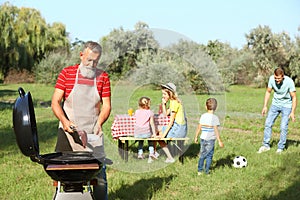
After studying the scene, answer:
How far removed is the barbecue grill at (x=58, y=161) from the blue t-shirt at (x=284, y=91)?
16.6ft

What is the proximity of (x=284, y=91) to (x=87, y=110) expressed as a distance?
507 cm

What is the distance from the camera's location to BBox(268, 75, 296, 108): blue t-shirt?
7.77 meters

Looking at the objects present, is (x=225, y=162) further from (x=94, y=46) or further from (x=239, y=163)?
(x=94, y=46)

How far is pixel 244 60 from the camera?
3994 centimetres

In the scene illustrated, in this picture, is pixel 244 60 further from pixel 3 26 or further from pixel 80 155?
pixel 80 155

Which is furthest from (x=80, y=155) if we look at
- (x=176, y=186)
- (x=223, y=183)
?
(x=223, y=183)

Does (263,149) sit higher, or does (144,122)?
(144,122)

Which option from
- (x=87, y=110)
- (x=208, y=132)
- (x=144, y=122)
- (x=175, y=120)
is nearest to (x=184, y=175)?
(x=208, y=132)

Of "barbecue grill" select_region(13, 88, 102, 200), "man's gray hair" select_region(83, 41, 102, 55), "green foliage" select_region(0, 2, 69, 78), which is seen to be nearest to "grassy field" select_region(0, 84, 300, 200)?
"barbecue grill" select_region(13, 88, 102, 200)

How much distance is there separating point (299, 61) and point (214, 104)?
34.8 metres

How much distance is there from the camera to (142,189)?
18.0 ft

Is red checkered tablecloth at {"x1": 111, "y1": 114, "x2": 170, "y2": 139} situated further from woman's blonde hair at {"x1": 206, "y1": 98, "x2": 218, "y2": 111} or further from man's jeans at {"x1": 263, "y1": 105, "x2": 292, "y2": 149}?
man's jeans at {"x1": 263, "y1": 105, "x2": 292, "y2": 149}

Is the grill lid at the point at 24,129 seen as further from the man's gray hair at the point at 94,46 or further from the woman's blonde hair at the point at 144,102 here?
the woman's blonde hair at the point at 144,102

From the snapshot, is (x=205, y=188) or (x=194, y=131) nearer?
(x=205, y=188)
